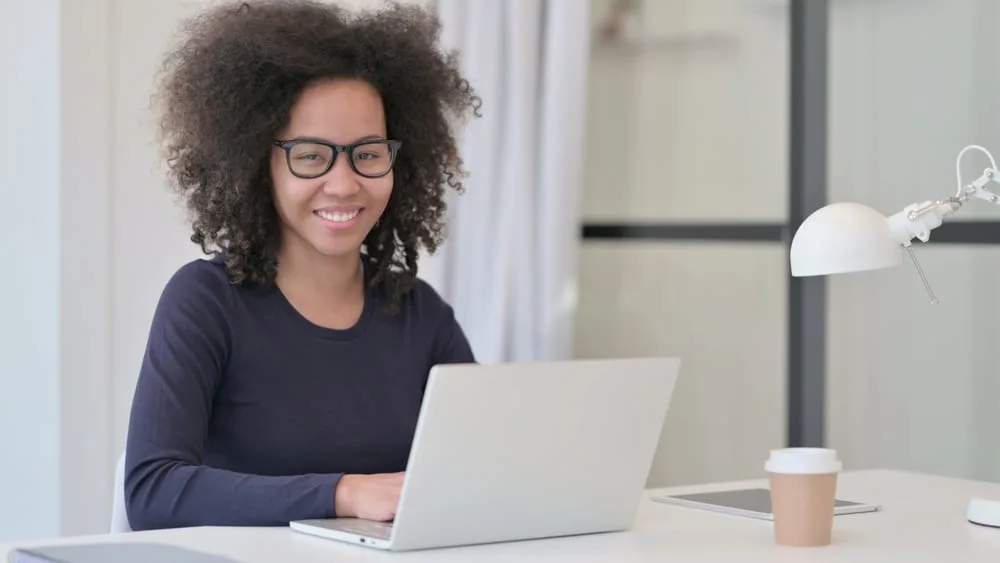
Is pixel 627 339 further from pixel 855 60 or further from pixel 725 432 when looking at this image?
pixel 855 60

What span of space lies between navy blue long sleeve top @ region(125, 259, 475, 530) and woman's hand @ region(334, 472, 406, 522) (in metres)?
0.13

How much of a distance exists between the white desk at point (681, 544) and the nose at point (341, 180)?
0.55 meters

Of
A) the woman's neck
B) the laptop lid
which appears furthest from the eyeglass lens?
the laptop lid

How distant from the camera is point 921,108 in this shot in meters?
3.03

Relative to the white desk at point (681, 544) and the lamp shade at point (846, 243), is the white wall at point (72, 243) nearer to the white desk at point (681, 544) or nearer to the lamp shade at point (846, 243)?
the white desk at point (681, 544)

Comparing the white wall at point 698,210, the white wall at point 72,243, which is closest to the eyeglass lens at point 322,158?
the white wall at point 72,243

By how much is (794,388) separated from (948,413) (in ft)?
1.25

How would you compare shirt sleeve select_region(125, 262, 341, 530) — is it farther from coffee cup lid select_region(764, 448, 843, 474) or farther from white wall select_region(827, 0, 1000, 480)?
white wall select_region(827, 0, 1000, 480)

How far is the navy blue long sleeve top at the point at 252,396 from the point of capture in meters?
1.74

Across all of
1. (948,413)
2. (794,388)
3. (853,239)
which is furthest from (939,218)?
(794,388)

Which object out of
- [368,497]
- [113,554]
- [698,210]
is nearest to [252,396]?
[368,497]

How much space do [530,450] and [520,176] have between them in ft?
6.60

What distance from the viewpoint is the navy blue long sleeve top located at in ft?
5.71

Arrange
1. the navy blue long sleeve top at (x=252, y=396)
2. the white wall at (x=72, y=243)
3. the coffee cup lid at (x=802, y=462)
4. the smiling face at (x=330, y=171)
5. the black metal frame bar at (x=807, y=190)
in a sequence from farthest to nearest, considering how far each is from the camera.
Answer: the black metal frame bar at (x=807, y=190) < the white wall at (x=72, y=243) < the smiling face at (x=330, y=171) < the navy blue long sleeve top at (x=252, y=396) < the coffee cup lid at (x=802, y=462)
